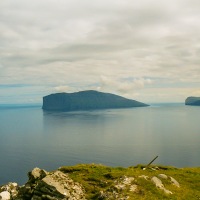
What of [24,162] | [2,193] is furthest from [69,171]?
[24,162]

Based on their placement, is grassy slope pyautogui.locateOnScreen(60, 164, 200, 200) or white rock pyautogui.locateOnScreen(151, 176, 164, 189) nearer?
grassy slope pyautogui.locateOnScreen(60, 164, 200, 200)

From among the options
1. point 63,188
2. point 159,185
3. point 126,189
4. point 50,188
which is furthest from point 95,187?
point 159,185

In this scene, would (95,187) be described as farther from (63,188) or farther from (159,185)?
(159,185)

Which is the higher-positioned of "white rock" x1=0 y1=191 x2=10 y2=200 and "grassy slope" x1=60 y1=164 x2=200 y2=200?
"grassy slope" x1=60 y1=164 x2=200 y2=200

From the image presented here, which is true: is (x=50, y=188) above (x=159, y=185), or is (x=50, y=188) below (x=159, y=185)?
above

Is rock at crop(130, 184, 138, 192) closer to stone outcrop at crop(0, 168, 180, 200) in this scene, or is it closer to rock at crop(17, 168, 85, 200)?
stone outcrop at crop(0, 168, 180, 200)

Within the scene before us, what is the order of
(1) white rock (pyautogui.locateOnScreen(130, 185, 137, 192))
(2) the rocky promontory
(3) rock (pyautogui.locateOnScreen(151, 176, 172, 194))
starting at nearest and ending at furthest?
1. (2) the rocky promontory
2. (1) white rock (pyautogui.locateOnScreen(130, 185, 137, 192))
3. (3) rock (pyautogui.locateOnScreen(151, 176, 172, 194))

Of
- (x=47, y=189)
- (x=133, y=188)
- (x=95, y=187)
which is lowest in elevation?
(x=95, y=187)

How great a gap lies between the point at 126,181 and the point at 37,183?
366 inches

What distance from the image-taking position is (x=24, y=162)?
160 meters

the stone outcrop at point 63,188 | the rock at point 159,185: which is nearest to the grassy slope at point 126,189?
the stone outcrop at point 63,188

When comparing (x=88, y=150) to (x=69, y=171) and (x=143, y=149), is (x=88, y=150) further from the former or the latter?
(x=69, y=171)

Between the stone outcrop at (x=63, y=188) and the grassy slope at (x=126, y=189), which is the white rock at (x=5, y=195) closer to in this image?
the stone outcrop at (x=63, y=188)

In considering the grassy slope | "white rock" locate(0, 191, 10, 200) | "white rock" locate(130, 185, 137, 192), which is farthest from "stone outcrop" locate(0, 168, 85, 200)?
"white rock" locate(130, 185, 137, 192)
